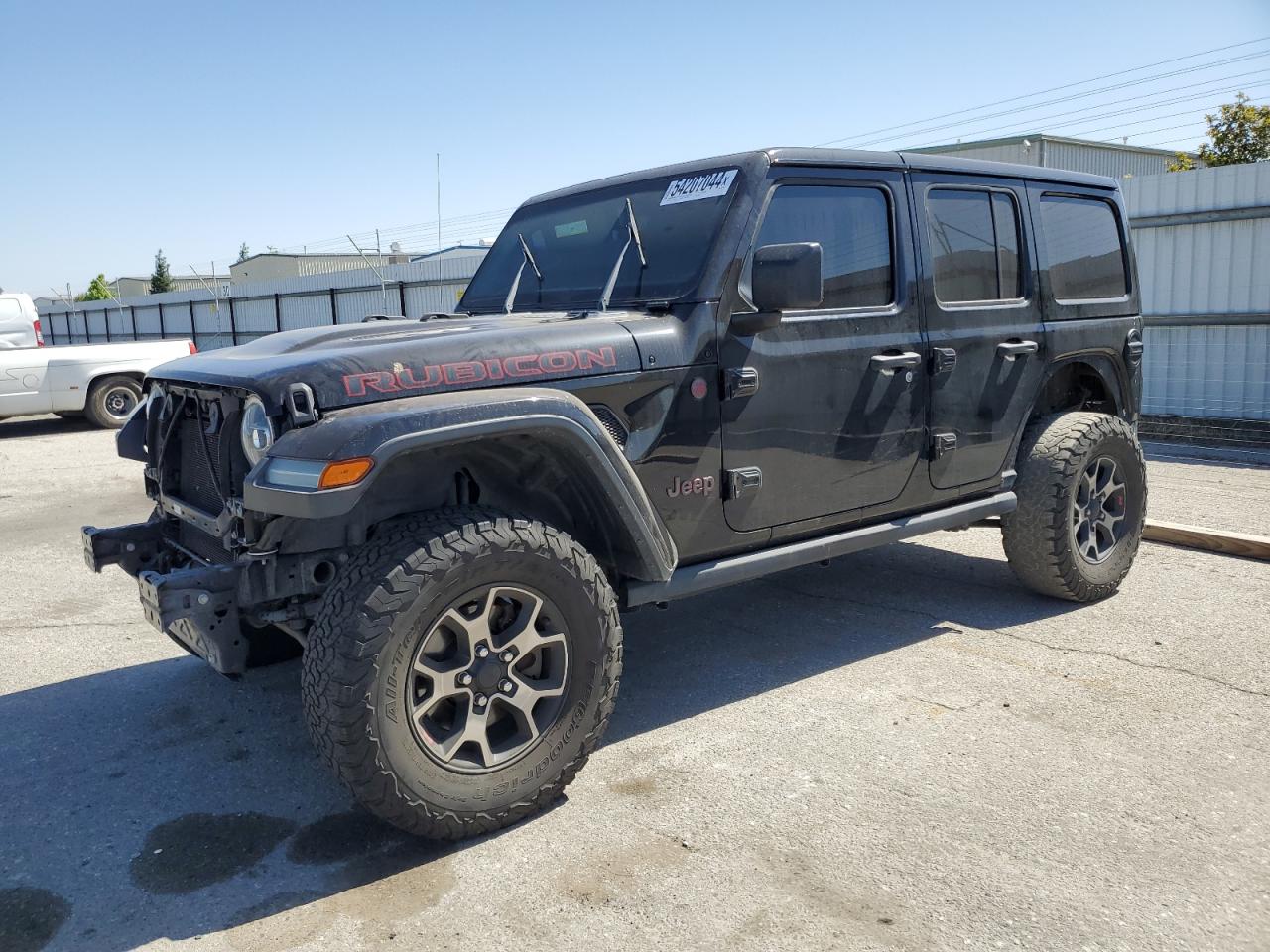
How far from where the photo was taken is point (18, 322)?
15.3 metres

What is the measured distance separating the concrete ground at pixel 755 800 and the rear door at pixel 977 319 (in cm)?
93

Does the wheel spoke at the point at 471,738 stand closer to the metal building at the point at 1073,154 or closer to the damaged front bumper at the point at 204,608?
the damaged front bumper at the point at 204,608

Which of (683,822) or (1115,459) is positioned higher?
(1115,459)

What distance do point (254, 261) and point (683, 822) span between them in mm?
53450

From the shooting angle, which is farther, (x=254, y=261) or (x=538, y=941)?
(x=254, y=261)

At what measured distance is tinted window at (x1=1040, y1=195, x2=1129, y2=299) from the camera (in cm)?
505

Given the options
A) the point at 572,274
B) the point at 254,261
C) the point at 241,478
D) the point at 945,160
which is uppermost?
the point at 254,261

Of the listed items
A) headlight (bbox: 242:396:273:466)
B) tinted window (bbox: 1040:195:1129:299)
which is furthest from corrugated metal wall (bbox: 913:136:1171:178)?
headlight (bbox: 242:396:273:466)

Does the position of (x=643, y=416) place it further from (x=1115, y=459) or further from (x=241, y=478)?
(x=1115, y=459)

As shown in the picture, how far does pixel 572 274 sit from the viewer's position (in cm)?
428

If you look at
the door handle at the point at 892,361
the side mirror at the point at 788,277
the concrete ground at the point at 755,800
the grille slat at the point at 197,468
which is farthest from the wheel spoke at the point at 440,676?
the door handle at the point at 892,361

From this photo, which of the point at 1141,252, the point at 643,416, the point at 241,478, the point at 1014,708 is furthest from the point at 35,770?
the point at 1141,252

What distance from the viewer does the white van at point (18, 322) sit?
15.3 m

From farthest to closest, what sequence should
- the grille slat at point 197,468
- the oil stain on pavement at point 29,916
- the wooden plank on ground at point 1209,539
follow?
the wooden plank on ground at point 1209,539
the grille slat at point 197,468
the oil stain on pavement at point 29,916
